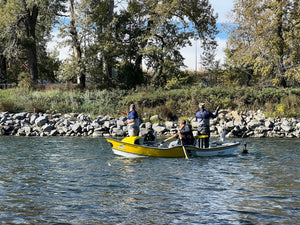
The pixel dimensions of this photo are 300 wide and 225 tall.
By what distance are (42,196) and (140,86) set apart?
2699 cm

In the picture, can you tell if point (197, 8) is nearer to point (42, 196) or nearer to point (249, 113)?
point (249, 113)

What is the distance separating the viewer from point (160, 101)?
31.5 metres

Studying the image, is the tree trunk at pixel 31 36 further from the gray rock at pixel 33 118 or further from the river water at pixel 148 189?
the river water at pixel 148 189

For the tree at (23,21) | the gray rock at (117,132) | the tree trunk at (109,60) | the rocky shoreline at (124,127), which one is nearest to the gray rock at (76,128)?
the rocky shoreline at (124,127)

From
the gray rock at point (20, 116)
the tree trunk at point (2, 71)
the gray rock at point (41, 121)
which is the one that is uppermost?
the tree trunk at point (2, 71)

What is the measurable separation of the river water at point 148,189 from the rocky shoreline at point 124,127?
315 inches

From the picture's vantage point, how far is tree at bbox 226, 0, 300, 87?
101ft

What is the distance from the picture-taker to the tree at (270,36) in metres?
30.7

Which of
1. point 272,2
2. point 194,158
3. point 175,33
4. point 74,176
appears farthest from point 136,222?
point 175,33

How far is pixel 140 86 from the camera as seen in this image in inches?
1420

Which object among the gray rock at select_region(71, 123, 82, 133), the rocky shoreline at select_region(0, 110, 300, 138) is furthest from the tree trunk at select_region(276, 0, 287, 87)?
the gray rock at select_region(71, 123, 82, 133)

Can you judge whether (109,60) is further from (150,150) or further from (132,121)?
(150,150)

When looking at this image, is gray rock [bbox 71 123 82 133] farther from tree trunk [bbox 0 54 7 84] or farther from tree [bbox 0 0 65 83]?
tree trunk [bbox 0 54 7 84]

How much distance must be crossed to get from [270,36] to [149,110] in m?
11.2
